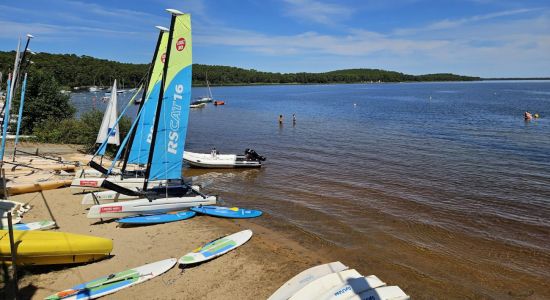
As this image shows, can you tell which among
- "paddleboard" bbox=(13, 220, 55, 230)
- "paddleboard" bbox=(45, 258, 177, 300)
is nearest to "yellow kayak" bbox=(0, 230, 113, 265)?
"paddleboard" bbox=(45, 258, 177, 300)

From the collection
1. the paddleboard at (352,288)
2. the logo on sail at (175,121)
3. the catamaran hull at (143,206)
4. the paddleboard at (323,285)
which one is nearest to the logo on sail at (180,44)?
the logo on sail at (175,121)

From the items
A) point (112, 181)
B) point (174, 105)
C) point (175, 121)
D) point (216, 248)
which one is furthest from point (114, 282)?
point (112, 181)

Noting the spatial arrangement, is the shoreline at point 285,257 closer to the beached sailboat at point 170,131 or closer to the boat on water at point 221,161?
the beached sailboat at point 170,131

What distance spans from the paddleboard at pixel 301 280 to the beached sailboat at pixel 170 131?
7.98 metres

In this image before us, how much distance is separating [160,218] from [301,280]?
7.73m

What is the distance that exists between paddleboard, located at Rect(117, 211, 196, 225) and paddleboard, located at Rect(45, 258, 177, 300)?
3.72 m

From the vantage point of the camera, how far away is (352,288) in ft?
30.4

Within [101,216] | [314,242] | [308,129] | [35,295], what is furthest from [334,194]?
[308,129]

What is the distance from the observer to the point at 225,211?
17.2 metres

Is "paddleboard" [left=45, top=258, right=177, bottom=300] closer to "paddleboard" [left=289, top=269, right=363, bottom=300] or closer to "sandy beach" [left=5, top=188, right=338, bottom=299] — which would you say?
"sandy beach" [left=5, top=188, right=338, bottom=299]

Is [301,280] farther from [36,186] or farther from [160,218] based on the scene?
[36,186]

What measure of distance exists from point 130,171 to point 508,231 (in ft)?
62.8

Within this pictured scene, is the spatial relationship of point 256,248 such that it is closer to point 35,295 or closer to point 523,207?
point 35,295

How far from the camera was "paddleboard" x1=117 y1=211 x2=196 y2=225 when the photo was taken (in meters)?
15.0
